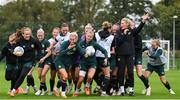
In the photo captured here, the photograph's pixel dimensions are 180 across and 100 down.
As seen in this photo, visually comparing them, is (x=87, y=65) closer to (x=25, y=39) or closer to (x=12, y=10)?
(x=25, y=39)

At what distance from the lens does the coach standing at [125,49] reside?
50.1ft

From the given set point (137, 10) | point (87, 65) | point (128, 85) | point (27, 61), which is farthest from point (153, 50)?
point (137, 10)

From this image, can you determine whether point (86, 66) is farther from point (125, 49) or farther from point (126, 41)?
point (126, 41)

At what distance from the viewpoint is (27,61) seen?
15.0 meters

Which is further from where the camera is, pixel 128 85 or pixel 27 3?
pixel 27 3

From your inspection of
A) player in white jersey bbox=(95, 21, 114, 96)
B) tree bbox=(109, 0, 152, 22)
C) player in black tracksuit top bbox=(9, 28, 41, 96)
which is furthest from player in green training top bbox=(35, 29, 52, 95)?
tree bbox=(109, 0, 152, 22)

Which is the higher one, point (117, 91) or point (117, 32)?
point (117, 32)

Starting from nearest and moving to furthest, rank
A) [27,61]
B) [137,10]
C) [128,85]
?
1. [27,61]
2. [128,85]
3. [137,10]

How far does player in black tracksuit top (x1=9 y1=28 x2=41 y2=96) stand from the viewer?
14.9 metres

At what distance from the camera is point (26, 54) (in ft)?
49.3

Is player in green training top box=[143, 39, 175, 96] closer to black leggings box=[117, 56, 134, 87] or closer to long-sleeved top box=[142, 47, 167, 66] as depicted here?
long-sleeved top box=[142, 47, 167, 66]

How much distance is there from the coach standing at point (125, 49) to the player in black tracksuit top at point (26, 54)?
2.23 meters

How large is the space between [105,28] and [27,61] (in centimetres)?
233

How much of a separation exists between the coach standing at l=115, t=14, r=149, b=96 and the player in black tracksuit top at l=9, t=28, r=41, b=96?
7.31ft
